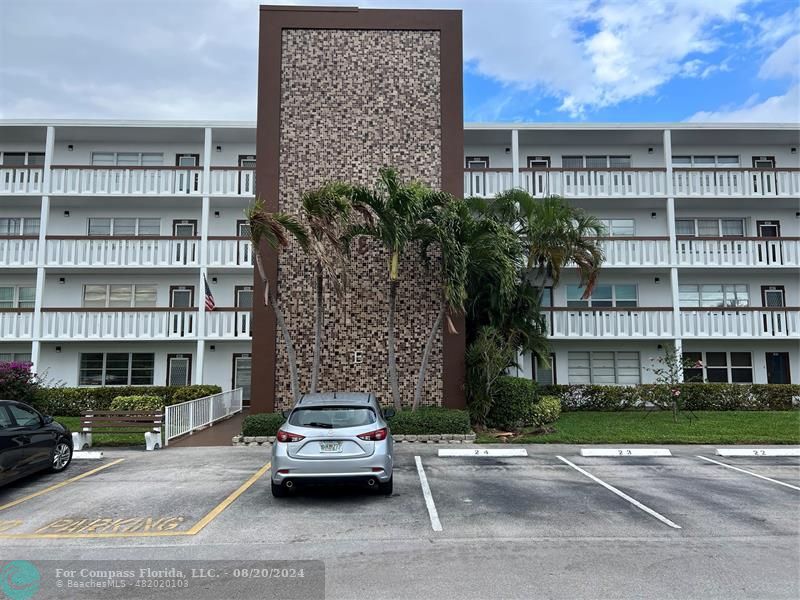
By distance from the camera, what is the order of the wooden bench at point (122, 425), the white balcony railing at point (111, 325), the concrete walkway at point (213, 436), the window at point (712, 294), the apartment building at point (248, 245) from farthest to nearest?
the window at point (712, 294), the apartment building at point (248, 245), the white balcony railing at point (111, 325), the concrete walkway at point (213, 436), the wooden bench at point (122, 425)

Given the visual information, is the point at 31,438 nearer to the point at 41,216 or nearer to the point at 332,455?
the point at 332,455

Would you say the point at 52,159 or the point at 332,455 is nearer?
the point at 332,455

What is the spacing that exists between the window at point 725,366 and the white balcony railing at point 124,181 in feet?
67.4

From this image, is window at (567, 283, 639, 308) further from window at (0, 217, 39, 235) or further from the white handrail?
window at (0, 217, 39, 235)

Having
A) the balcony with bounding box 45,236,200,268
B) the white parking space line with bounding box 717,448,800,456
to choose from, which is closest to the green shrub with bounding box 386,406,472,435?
the white parking space line with bounding box 717,448,800,456

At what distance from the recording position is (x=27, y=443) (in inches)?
378

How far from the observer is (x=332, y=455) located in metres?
8.11

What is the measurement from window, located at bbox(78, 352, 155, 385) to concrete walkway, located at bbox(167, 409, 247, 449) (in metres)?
5.99

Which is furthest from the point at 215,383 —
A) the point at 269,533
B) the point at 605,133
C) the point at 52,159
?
the point at 605,133

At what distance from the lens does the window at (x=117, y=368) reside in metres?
22.2

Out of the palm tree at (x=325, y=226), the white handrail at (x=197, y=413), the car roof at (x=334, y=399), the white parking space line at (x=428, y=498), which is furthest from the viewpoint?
the white handrail at (x=197, y=413)

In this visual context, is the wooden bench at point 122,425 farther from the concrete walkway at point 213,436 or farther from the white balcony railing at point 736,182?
the white balcony railing at point 736,182

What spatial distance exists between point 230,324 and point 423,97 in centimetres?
1068

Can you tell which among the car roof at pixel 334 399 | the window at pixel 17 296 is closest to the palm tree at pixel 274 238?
the car roof at pixel 334 399
